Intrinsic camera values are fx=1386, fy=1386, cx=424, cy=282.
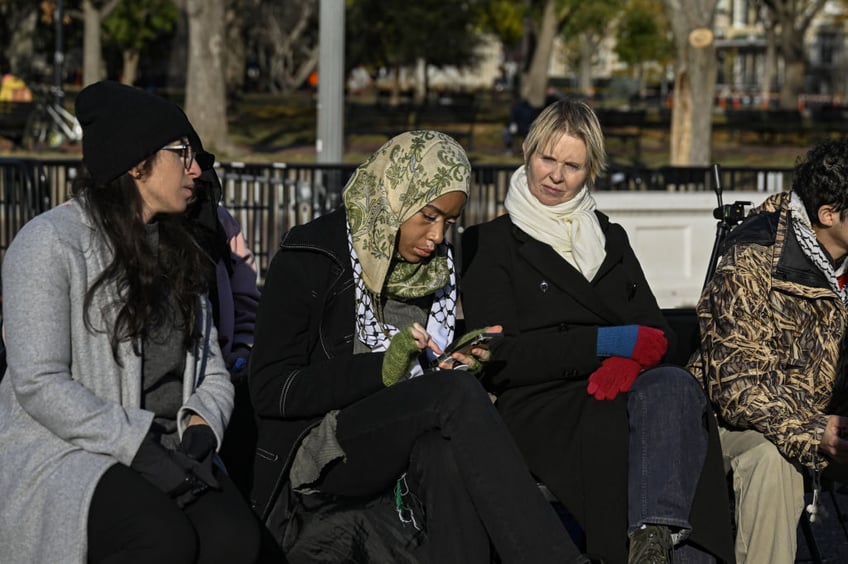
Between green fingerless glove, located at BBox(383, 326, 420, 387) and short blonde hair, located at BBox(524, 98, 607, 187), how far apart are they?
1.11 metres

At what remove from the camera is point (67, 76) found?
7775 centimetres

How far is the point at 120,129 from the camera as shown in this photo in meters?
3.91

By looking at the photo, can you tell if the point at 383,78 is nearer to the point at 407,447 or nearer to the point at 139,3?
the point at 139,3

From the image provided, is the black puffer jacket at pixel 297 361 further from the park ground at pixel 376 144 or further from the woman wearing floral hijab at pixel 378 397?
the park ground at pixel 376 144

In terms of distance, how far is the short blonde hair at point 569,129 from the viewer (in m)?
4.90

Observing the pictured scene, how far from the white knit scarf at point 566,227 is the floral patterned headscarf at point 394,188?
25.1 inches

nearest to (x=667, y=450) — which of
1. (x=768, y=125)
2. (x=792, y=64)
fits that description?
(x=768, y=125)

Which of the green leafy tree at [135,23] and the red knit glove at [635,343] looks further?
the green leafy tree at [135,23]

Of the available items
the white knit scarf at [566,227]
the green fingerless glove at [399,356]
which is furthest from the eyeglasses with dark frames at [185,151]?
the white knit scarf at [566,227]

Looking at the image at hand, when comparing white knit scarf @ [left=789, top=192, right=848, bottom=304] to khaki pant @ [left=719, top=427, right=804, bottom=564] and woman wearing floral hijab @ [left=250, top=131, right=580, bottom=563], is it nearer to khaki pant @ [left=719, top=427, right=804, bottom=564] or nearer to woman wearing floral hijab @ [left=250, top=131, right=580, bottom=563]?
khaki pant @ [left=719, top=427, right=804, bottom=564]

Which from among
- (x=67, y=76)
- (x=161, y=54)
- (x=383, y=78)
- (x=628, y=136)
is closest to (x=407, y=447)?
(x=628, y=136)

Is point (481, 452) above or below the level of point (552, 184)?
below

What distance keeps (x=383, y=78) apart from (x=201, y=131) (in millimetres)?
86657

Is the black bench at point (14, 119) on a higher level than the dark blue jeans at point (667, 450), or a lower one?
higher
